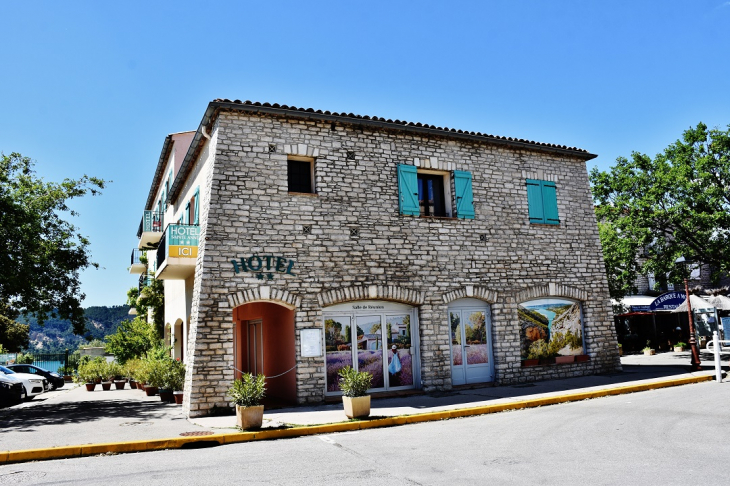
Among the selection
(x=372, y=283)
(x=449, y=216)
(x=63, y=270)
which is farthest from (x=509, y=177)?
(x=63, y=270)

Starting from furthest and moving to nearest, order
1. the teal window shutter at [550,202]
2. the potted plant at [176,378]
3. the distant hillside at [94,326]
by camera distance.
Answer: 1. the distant hillside at [94,326]
2. the teal window shutter at [550,202]
3. the potted plant at [176,378]

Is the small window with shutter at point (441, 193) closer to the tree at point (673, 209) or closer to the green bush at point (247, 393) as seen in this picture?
the green bush at point (247, 393)

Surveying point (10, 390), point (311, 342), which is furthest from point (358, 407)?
point (10, 390)

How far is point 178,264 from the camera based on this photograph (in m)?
13.7

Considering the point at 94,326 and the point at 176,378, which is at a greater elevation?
the point at 94,326

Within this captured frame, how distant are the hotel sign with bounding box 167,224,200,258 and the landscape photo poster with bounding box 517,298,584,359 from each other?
8933mm

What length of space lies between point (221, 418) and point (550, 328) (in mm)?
9563

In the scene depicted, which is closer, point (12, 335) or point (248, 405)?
point (248, 405)

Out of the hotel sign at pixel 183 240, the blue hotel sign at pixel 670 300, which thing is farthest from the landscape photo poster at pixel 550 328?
the hotel sign at pixel 183 240

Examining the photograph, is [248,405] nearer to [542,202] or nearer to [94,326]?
[542,202]

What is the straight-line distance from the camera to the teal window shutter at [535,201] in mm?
16125

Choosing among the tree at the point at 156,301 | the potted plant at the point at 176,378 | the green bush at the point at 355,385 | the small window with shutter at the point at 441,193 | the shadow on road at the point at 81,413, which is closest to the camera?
the green bush at the point at 355,385

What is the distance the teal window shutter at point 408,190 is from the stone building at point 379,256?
0.04 metres

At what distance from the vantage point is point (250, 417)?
959cm
